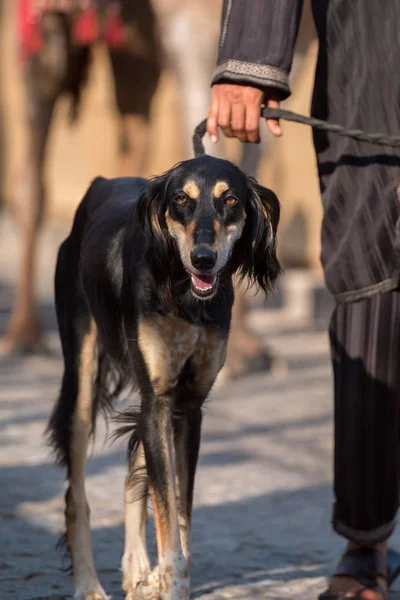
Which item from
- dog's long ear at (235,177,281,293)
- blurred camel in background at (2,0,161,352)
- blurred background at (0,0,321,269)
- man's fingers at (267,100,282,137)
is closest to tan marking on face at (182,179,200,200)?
dog's long ear at (235,177,281,293)

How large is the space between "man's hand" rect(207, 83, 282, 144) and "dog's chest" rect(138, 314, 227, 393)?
0.48 m

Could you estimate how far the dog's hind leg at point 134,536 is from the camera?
336cm

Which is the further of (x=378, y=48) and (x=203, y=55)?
(x=203, y=55)

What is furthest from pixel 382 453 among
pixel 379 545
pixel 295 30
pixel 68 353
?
pixel 295 30

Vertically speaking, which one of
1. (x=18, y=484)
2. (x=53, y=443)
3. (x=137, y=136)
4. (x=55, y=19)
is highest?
(x=55, y=19)

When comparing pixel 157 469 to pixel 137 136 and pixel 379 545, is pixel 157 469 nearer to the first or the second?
pixel 379 545

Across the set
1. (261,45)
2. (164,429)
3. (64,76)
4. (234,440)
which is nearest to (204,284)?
(164,429)

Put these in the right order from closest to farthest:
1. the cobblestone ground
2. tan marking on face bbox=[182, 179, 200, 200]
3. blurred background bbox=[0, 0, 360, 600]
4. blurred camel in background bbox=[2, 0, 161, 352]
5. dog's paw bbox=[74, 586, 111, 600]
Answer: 1. tan marking on face bbox=[182, 179, 200, 200]
2. dog's paw bbox=[74, 586, 111, 600]
3. the cobblestone ground
4. blurred background bbox=[0, 0, 360, 600]
5. blurred camel in background bbox=[2, 0, 161, 352]

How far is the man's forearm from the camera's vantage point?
3.09 metres

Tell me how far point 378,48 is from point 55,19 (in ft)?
12.7

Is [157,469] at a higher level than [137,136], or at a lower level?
lower

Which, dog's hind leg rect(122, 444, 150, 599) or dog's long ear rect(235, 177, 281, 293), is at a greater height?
dog's long ear rect(235, 177, 281, 293)

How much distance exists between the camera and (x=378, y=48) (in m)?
3.19

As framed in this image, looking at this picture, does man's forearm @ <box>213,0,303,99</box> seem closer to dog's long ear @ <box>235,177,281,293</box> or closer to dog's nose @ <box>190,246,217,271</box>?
dog's long ear @ <box>235,177,281,293</box>
